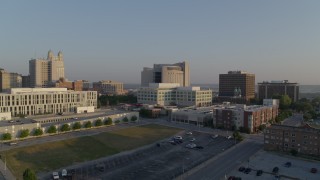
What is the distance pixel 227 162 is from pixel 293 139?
Answer: 18.5 meters

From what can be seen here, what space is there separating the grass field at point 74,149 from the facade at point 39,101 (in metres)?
43.5

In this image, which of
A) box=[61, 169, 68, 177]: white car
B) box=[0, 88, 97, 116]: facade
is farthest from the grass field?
box=[0, 88, 97, 116]: facade

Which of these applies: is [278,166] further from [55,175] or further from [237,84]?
[237,84]

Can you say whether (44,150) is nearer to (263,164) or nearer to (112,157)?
(112,157)

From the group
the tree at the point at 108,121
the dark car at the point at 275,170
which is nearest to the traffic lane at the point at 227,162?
the dark car at the point at 275,170

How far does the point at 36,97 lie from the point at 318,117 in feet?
365

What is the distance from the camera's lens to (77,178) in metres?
44.8

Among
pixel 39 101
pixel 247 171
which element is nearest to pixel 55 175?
pixel 247 171

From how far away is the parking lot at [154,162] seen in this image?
4723cm

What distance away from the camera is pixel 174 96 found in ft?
511

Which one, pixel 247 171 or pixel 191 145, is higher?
pixel 191 145

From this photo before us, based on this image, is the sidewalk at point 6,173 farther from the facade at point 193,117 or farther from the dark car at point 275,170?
the facade at point 193,117

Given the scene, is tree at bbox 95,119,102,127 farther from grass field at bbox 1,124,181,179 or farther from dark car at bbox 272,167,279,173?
dark car at bbox 272,167,279,173

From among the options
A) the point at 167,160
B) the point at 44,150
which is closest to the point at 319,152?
the point at 167,160
